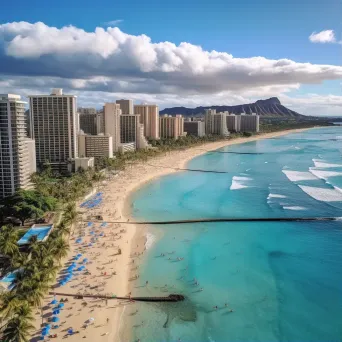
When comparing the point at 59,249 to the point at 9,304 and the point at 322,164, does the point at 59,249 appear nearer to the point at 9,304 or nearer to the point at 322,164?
the point at 9,304

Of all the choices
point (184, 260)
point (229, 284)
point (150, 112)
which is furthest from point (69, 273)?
point (150, 112)

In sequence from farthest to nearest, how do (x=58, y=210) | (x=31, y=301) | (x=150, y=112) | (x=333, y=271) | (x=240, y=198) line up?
(x=150, y=112), (x=240, y=198), (x=58, y=210), (x=333, y=271), (x=31, y=301)

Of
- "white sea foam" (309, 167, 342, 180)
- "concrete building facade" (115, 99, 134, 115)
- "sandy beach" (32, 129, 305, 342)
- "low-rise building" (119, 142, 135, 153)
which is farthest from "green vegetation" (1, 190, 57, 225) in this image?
"concrete building facade" (115, 99, 134, 115)

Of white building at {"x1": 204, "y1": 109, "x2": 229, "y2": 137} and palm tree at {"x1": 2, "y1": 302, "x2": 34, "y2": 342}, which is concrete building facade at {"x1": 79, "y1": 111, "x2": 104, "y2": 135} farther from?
palm tree at {"x1": 2, "y1": 302, "x2": 34, "y2": 342}

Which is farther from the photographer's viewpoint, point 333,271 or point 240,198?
point 240,198

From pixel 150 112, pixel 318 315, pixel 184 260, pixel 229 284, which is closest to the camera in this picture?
pixel 318 315

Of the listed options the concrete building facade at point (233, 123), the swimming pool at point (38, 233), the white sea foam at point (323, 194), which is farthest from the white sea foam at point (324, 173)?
the concrete building facade at point (233, 123)

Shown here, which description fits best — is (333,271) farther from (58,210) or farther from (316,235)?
(58,210)
